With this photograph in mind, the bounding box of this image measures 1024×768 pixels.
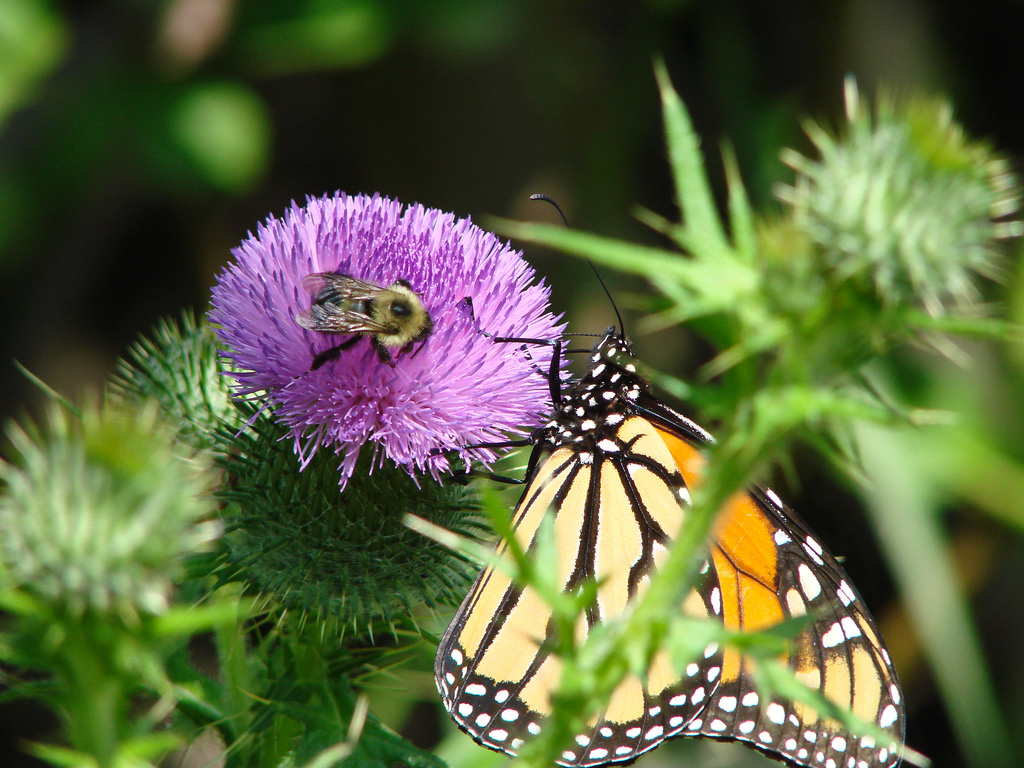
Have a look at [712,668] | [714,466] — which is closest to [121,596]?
[714,466]

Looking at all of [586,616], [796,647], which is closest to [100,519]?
[586,616]

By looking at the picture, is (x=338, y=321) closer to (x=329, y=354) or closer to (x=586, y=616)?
(x=329, y=354)

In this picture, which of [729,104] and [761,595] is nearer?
[761,595]

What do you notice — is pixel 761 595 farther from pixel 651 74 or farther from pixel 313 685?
pixel 651 74

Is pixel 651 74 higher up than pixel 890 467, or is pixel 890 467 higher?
pixel 651 74

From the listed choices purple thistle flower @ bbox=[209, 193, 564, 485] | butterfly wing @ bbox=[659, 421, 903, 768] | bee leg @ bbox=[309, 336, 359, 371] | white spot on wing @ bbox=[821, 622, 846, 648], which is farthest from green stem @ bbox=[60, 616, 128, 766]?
white spot on wing @ bbox=[821, 622, 846, 648]

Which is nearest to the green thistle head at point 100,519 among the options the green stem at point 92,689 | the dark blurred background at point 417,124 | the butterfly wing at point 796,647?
the green stem at point 92,689
